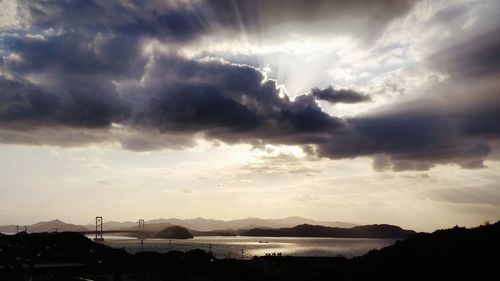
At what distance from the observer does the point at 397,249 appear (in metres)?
105

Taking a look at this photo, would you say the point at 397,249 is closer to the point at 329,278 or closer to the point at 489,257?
the point at 329,278

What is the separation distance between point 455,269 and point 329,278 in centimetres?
3044

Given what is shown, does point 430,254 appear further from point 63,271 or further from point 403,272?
point 63,271

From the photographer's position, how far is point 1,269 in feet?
247

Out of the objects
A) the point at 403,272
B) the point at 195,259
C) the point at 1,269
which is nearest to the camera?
the point at 1,269

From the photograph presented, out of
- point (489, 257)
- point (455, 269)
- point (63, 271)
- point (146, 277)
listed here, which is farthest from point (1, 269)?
point (489, 257)

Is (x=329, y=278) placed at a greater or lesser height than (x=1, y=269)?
lesser

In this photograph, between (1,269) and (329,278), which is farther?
(329,278)

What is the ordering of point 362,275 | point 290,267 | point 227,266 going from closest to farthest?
point 362,275
point 290,267
point 227,266

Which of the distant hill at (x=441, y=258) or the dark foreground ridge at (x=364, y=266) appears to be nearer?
the distant hill at (x=441, y=258)

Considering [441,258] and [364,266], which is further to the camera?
[364,266]

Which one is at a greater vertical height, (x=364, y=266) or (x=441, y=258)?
(x=441, y=258)

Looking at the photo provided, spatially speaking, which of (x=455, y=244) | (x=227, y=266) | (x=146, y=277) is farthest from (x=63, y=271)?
(x=455, y=244)

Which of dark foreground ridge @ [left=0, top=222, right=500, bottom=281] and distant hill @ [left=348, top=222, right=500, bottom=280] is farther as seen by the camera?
dark foreground ridge @ [left=0, top=222, right=500, bottom=281]
